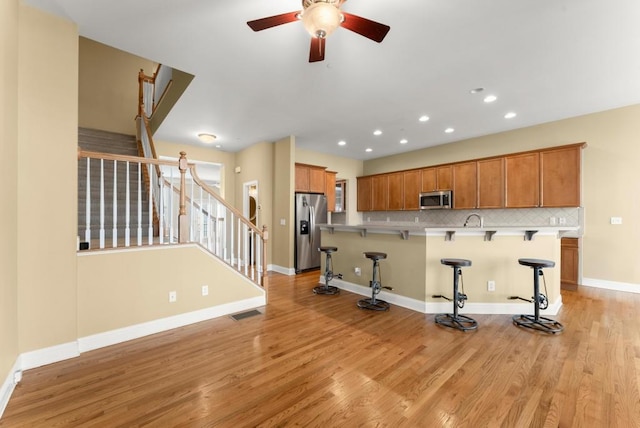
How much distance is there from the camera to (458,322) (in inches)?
118

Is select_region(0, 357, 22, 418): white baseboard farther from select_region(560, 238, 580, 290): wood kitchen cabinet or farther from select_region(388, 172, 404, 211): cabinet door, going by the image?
select_region(560, 238, 580, 290): wood kitchen cabinet

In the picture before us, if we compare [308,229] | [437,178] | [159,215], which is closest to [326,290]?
[308,229]

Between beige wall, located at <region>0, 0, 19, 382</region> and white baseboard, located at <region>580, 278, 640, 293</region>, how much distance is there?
24.3 ft

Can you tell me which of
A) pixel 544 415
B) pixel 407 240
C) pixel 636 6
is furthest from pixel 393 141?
pixel 544 415

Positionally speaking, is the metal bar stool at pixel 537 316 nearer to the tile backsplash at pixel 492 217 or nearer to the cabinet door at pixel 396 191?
the tile backsplash at pixel 492 217

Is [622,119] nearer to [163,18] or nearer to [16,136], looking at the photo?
[163,18]

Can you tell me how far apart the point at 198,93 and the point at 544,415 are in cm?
476

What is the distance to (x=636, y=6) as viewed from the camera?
2.13 metres

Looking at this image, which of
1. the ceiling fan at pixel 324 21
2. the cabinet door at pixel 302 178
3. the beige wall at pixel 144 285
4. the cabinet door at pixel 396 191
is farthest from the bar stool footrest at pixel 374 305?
the cabinet door at pixel 396 191

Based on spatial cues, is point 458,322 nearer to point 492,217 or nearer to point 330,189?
point 492,217

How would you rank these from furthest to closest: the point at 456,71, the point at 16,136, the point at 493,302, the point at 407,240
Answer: the point at 407,240, the point at 493,302, the point at 456,71, the point at 16,136

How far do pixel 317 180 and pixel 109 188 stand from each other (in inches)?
159

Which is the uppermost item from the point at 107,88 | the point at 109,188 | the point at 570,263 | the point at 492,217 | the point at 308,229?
the point at 107,88

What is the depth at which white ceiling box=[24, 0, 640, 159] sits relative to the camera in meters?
2.18
